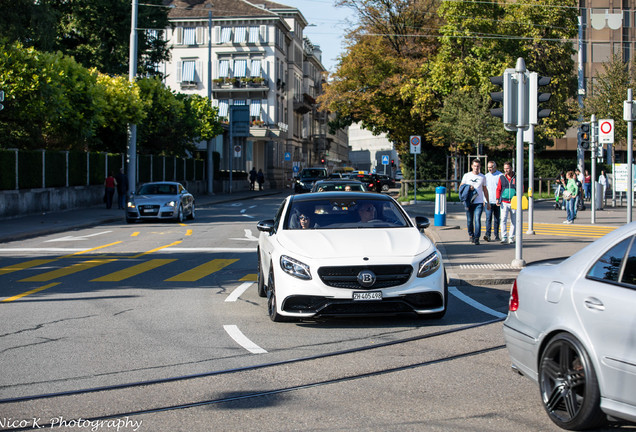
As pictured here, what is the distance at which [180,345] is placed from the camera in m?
7.95

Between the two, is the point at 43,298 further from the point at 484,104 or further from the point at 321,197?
the point at 484,104

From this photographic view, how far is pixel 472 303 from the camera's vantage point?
1081 cm

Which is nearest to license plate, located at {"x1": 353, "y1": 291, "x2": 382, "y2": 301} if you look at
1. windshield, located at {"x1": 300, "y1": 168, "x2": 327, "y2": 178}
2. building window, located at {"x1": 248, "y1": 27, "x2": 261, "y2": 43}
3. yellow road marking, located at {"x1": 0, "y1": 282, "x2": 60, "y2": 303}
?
yellow road marking, located at {"x1": 0, "y1": 282, "x2": 60, "y2": 303}

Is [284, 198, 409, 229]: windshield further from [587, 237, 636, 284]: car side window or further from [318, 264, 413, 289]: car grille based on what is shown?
[587, 237, 636, 284]: car side window

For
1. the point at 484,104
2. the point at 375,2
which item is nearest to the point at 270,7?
the point at 375,2

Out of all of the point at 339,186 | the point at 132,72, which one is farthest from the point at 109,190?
the point at 339,186

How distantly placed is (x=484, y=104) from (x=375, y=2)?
11028 mm

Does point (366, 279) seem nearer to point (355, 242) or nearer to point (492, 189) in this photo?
point (355, 242)

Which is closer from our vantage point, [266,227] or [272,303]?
[272,303]

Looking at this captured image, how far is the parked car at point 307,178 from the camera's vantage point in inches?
2223

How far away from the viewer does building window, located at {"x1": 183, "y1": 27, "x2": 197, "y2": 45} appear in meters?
89.6

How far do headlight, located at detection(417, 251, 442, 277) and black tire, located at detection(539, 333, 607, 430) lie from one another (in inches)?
133

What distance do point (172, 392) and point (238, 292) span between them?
5.65 meters

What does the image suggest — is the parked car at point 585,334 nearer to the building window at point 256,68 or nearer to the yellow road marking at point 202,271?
the yellow road marking at point 202,271
